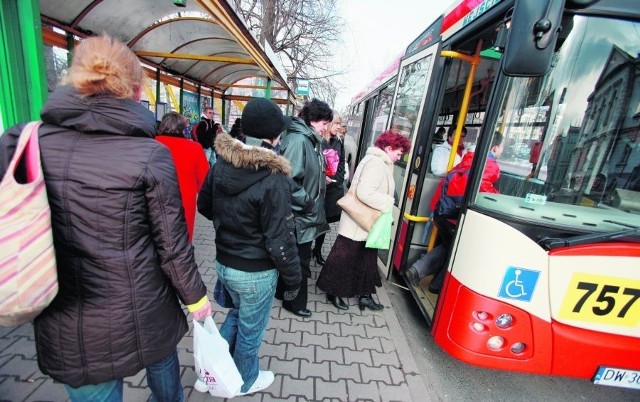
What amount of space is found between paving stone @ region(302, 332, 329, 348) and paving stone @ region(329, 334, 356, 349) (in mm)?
43

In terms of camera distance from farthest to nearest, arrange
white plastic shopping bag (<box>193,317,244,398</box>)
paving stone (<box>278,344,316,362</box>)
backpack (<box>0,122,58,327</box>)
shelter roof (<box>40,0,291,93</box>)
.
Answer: shelter roof (<box>40,0,291,93</box>) < paving stone (<box>278,344,316,362</box>) < white plastic shopping bag (<box>193,317,244,398</box>) < backpack (<box>0,122,58,327</box>)

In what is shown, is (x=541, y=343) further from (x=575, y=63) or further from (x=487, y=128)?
(x=575, y=63)

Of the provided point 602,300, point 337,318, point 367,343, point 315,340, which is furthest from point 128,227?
point 602,300

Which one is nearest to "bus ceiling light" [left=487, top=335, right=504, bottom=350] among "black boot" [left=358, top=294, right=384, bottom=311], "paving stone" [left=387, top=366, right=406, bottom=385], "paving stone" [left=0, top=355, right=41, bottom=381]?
"paving stone" [left=387, top=366, right=406, bottom=385]

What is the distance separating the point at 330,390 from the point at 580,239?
6.04 ft

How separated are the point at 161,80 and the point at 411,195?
608 centimetres

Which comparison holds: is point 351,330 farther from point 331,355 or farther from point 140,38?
point 140,38

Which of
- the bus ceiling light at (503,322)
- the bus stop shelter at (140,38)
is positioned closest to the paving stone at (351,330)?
the bus ceiling light at (503,322)

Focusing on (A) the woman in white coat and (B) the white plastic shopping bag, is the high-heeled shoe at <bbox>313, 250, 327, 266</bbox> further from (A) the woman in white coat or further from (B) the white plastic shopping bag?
(B) the white plastic shopping bag

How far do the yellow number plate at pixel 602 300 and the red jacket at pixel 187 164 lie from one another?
289 centimetres

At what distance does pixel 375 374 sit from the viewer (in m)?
2.49

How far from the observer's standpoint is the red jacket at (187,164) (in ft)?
9.66

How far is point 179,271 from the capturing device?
4.31 ft

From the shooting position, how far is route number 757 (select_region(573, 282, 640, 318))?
1.90 m
